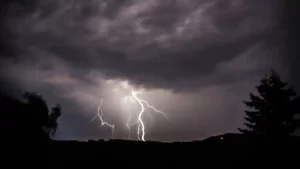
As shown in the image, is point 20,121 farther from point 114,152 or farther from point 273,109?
point 273,109

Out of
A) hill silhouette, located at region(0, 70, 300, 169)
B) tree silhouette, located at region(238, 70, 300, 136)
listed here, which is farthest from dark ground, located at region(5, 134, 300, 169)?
tree silhouette, located at region(238, 70, 300, 136)

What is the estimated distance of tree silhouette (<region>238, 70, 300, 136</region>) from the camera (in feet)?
85.6

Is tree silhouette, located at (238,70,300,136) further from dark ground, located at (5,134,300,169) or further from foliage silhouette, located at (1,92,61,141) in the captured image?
foliage silhouette, located at (1,92,61,141)

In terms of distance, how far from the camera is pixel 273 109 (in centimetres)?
2755

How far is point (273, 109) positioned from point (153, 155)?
19419 mm

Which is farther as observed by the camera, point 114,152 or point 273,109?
point 273,109

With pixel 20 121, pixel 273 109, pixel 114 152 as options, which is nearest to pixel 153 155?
pixel 114 152

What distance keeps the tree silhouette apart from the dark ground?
1138 cm

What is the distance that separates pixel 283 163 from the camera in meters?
13.0

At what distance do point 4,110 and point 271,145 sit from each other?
54.9ft

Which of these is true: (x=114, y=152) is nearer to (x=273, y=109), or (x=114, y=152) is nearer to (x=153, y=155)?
(x=153, y=155)

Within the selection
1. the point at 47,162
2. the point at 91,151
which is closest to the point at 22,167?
the point at 47,162

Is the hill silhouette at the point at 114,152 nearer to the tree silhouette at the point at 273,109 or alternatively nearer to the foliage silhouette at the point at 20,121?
the foliage silhouette at the point at 20,121

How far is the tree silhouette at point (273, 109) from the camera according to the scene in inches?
1027
